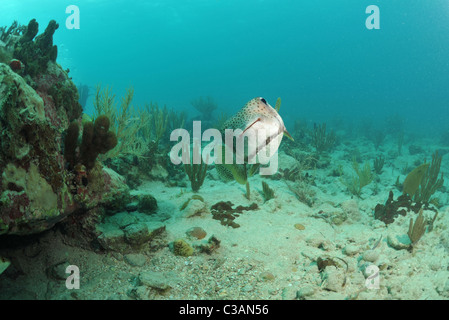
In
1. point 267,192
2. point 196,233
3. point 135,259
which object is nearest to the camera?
point 135,259

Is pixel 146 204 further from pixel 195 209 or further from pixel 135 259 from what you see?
pixel 135 259

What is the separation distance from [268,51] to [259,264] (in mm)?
89306

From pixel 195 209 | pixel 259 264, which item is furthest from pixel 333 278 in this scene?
pixel 195 209

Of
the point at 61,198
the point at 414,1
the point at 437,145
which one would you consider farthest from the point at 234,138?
the point at 414,1

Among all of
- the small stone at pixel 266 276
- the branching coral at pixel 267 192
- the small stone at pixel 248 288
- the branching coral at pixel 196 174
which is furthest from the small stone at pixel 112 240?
the branching coral at pixel 267 192

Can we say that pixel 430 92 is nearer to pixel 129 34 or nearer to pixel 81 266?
pixel 129 34

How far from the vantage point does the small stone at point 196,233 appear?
3.28 m

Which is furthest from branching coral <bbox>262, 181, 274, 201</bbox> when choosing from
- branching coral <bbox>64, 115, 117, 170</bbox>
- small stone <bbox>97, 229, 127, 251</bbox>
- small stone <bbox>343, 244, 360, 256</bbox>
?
branching coral <bbox>64, 115, 117, 170</bbox>

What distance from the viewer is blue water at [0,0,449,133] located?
5606 cm

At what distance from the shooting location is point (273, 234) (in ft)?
11.4

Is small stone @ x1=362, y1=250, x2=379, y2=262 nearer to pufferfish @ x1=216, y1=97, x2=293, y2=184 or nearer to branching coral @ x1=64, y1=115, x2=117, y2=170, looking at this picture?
pufferfish @ x1=216, y1=97, x2=293, y2=184

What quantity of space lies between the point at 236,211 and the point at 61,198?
2603mm

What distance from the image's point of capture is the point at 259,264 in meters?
2.86

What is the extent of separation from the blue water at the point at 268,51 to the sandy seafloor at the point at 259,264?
50517 mm
